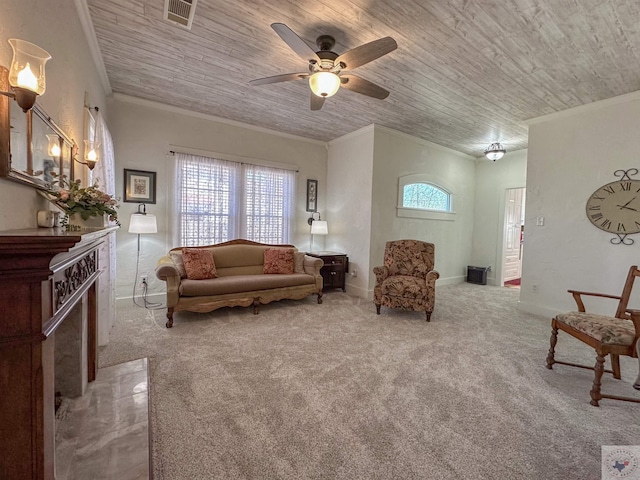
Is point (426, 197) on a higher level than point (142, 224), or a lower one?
higher

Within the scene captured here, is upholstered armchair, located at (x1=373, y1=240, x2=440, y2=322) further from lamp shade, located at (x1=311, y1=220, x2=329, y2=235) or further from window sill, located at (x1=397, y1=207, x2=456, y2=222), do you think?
lamp shade, located at (x1=311, y1=220, x2=329, y2=235)

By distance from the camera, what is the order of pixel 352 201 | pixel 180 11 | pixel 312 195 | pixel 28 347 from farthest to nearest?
pixel 312 195, pixel 352 201, pixel 180 11, pixel 28 347

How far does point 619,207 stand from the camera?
3367 mm

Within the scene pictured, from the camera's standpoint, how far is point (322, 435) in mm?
1586

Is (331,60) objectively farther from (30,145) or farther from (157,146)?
(157,146)

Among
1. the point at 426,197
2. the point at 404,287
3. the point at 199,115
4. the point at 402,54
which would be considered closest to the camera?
the point at 402,54

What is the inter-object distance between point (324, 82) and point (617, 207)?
386 centimetres

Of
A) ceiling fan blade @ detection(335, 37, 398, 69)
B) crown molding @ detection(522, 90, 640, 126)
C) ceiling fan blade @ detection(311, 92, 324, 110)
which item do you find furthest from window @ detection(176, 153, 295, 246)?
crown molding @ detection(522, 90, 640, 126)

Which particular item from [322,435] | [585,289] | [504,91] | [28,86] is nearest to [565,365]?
[585,289]

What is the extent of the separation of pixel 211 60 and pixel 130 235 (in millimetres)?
2555

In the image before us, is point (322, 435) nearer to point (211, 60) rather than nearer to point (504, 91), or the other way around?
point (211, 60)

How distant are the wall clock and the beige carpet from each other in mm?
1549

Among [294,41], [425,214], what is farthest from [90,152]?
[425,214]

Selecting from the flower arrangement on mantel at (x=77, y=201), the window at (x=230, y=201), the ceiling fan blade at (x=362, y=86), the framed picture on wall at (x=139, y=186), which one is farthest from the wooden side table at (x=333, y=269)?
the flower arrangement on mantel at (x=77, y=201)
